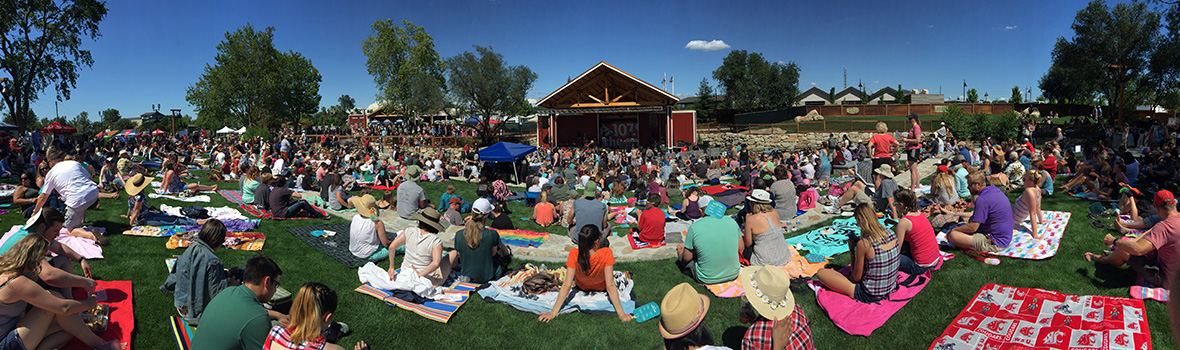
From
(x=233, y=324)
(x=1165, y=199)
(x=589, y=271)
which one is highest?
(x=1165, y=199)

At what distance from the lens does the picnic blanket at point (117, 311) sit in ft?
14.8

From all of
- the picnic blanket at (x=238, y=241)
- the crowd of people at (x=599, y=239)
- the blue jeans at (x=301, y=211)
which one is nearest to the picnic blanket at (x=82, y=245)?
the crowd of people at (x=599, y=239)

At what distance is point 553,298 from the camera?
5902 millimetres

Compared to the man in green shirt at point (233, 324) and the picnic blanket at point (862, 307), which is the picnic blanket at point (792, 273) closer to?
the picnic blanket at point (862, 307)

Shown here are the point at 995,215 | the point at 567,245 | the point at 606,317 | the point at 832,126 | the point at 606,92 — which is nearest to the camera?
the point at 606,317

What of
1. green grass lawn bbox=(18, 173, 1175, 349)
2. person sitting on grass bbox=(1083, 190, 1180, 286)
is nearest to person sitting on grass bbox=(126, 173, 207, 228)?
green grass lawn bbox=(18, 173, 1175, 349)

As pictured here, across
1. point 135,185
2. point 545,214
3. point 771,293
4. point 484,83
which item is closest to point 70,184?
point 135,185

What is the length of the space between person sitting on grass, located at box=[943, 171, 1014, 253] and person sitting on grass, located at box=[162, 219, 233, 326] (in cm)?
823

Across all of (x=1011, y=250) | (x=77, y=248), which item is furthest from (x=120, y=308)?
(x=1011, y=250)

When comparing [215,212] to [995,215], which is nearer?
[995,215]

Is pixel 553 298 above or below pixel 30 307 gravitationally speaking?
below

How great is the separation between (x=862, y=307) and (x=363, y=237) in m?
6.09

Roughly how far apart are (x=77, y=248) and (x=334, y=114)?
10610 cm

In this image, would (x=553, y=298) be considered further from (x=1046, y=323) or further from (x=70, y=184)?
(x=70, y=184)
